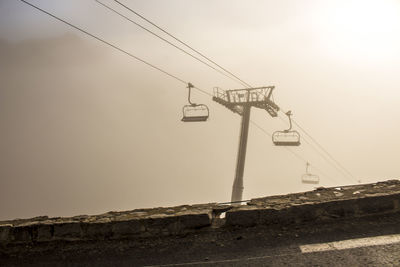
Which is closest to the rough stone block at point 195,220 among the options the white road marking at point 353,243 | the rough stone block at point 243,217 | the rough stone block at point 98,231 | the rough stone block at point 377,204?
the rough stone block at point 243,217

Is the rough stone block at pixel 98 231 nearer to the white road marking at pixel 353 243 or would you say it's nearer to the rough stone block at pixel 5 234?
the rough stone block at pixel 5 234

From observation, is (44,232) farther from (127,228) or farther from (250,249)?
(250,249)

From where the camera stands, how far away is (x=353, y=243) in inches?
136

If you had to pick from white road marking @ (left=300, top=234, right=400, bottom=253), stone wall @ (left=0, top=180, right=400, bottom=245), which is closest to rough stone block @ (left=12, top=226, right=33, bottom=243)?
stone wall @ (left=0, top=180, right=400, bottom=245)

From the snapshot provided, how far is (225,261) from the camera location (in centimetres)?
346

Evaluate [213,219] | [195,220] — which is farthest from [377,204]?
[195,220]

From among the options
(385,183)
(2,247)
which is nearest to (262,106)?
(385,183)

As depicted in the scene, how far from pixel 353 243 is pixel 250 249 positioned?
997 millimetres

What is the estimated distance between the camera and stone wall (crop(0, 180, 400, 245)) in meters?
4.20

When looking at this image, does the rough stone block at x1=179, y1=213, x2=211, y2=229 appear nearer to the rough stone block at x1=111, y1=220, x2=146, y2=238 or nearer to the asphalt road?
the asphalt road

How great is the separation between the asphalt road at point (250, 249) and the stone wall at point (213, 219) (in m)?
0.10

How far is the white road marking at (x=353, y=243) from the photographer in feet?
11.1

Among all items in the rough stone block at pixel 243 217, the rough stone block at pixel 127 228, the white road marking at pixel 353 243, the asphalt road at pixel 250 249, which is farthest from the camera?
the rough stone block at pixel 127 228

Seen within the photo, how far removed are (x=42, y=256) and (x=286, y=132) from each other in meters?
21.2
